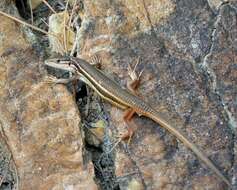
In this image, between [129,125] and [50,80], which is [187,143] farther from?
[50,80]

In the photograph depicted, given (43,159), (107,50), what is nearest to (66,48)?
(107,50)

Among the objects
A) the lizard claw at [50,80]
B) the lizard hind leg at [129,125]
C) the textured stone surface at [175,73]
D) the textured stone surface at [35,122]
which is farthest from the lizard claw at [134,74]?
the lizard claw at [50,80]

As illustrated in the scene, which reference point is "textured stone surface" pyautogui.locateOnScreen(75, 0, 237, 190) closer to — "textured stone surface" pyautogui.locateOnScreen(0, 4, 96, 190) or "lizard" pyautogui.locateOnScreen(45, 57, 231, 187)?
"lizard" pyautogui.locateOnScreen(45, 57, 231, 187)

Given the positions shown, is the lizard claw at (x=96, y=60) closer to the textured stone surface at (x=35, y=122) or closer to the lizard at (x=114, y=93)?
the lizard at (x=114, y=93)

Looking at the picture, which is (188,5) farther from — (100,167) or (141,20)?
(100,167)

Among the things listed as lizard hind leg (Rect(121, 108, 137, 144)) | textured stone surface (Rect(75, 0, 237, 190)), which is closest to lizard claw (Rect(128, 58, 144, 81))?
textured stone surface (Rect(75, 0, 237, 190))

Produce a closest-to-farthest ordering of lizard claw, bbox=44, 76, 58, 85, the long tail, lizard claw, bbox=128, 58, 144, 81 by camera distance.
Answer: the long tail → lizard claw, bbox=128, 58, 144, 81 → lizard claw, bbox=44, 76, 58, 85
